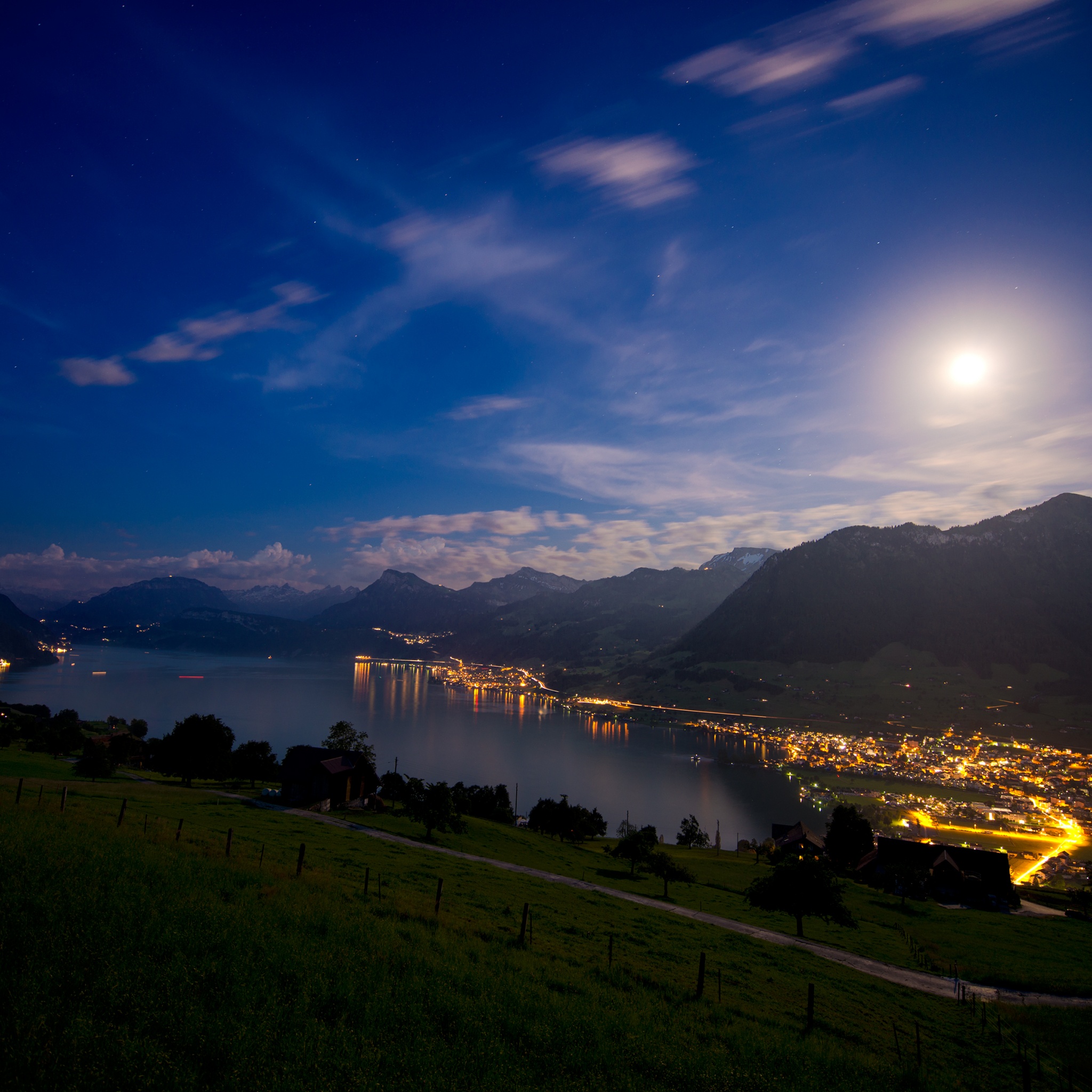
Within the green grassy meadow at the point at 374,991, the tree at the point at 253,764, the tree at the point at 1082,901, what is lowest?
the tree at the point at 1082,901

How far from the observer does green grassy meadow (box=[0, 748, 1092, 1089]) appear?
10086 mm

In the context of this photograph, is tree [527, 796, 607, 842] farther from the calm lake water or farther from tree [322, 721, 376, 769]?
the calm lake water

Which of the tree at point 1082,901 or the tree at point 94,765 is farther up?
the tree at point 94,765

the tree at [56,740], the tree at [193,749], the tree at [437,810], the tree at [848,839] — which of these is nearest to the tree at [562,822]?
the tree at [437,810]

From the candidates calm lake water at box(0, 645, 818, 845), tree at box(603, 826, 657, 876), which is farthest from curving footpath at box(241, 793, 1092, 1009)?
calm lake water at box(0, 645, 818, 845)

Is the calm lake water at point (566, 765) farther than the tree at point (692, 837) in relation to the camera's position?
Yes

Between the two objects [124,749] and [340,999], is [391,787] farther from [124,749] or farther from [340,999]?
[340,999]

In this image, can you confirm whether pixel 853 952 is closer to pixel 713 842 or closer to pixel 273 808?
pixel 273 808

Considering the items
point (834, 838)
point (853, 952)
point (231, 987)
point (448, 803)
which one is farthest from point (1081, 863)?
point (231, 987)

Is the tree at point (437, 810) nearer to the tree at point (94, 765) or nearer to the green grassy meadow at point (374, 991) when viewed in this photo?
the green grassy meadow at point (374, 991)

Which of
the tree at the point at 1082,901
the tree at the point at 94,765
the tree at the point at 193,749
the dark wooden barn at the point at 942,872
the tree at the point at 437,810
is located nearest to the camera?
the tree at the point at 437,810

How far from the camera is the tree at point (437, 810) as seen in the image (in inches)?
1844

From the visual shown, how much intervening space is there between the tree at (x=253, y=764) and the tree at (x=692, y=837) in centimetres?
6430

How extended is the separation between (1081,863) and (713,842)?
62364 millimetres
